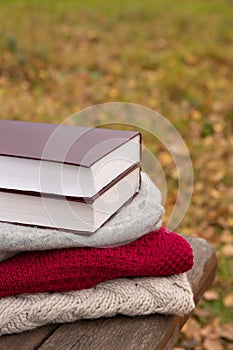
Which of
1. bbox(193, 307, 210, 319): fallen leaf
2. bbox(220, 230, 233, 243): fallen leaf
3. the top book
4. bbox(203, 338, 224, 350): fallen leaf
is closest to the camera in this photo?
the top book

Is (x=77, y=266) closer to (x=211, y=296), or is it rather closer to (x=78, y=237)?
(x=78, y=237)

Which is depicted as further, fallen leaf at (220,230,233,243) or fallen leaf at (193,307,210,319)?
fallen leaf at (220,230,233,243)

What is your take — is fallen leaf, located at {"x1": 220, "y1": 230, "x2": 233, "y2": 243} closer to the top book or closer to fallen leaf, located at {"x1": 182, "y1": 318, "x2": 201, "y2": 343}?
fallen leaf, located at {"x1": 182, "y1": 318, "x2": 201, "y2": 343}

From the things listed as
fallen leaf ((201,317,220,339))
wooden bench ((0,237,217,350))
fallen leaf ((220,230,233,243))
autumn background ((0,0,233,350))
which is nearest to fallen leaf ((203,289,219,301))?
autumn background ((0,0,233,350))

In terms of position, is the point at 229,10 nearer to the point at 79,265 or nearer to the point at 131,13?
the point at 131,13

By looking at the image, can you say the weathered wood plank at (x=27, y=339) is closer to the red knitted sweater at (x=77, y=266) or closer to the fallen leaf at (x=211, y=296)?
the red knitted sweater at (x=77, y=266)

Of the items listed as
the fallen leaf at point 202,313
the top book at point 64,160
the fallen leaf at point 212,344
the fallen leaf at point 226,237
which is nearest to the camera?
the top book at point 64,160

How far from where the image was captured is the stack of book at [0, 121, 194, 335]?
3.30 ft

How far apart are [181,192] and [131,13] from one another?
18.3 feet

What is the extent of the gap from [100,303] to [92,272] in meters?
0.06

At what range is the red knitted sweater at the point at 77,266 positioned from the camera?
3.41 feet

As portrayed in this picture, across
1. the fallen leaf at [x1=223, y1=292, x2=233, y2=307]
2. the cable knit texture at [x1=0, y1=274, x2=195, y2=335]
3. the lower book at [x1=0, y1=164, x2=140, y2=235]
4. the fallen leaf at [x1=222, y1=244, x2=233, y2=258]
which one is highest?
the lower book at [x1=0, y1=164, x2=140, y2=235]

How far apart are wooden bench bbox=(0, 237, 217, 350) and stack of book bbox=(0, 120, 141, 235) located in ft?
0.57

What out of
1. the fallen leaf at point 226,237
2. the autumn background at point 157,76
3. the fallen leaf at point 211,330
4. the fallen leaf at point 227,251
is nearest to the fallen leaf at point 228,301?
the autumn background at point 157,76
